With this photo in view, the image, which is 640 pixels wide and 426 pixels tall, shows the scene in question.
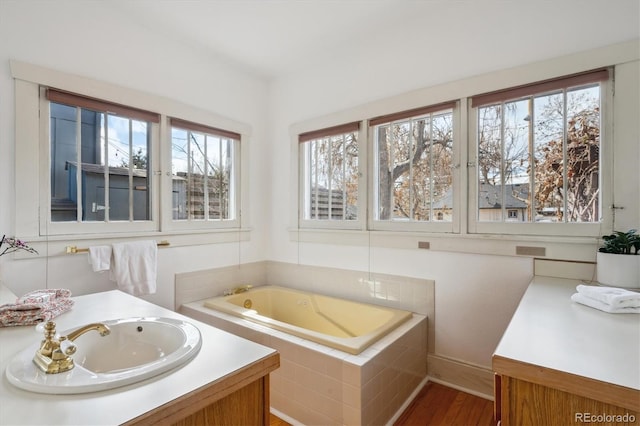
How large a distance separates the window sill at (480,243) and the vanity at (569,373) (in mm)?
780

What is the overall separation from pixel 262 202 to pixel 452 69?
209cm

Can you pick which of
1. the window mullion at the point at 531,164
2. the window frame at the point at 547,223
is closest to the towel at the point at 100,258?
the window frame at the point at 547,223

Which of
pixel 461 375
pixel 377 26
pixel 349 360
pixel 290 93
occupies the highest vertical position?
pixel 377 26

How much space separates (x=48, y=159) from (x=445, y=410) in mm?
2927

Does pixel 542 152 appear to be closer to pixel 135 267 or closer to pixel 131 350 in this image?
pixel 131 350

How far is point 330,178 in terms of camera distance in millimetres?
2900

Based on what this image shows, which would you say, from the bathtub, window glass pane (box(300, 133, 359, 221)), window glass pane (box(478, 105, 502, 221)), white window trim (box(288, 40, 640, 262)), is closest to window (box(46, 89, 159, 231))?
the bathtub

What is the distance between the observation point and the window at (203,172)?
2.62 metres

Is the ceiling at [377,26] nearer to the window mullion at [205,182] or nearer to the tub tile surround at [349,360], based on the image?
the window mullion at [205,182]

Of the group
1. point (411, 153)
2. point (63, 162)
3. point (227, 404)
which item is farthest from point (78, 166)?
point (411, 153)

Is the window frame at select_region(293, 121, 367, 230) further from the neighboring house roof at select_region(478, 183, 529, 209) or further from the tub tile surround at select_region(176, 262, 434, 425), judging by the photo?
the neighboring house roof at select_region(478, 183, 529, 209)

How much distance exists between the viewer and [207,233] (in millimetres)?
2766

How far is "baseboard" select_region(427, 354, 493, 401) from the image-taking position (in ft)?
6.63

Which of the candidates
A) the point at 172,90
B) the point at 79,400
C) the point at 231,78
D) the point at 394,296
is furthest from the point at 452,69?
the point at 79,400
